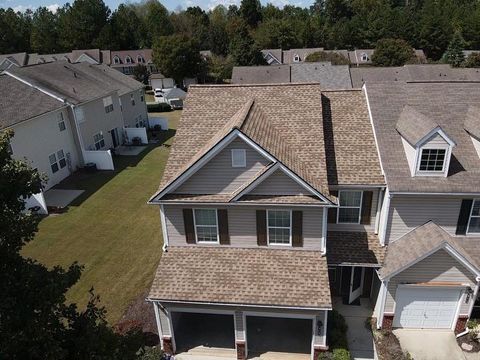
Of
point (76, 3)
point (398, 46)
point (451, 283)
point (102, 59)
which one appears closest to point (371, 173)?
point (451, 283)

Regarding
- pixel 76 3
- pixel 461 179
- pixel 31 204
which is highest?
pixel 76 3

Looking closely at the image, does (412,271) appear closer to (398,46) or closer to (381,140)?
Result: (381,140)

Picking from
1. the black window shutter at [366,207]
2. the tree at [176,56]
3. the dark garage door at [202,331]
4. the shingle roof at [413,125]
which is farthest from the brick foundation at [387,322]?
the tree at [176,56]

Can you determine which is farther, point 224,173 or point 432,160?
point 432,160

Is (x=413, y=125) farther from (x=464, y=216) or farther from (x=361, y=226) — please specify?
(x=361, y=226)

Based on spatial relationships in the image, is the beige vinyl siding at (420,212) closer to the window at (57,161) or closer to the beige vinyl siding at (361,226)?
the beige vinyl siding at (361,226)

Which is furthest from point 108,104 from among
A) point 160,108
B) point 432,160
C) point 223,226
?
point 432,160
